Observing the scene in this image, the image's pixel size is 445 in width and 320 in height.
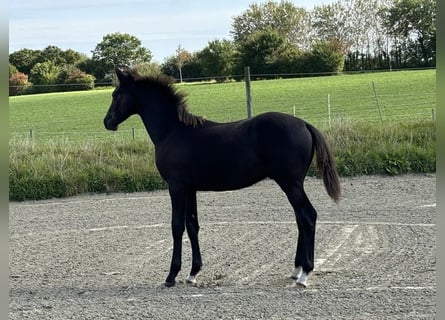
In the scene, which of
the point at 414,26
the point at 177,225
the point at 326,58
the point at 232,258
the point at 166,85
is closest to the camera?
the point at 177,225

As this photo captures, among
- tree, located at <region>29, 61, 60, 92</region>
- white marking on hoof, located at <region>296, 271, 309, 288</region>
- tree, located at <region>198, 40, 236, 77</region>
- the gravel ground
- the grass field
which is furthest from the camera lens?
tree, located at <region>198, 40, 236, 77</region>

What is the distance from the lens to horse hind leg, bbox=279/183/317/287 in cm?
550

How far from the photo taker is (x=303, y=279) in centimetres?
548

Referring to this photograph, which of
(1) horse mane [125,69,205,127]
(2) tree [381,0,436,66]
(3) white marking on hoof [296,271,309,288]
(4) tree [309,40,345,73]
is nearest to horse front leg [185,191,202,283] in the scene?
(1) horse mane [125,69,205,127]

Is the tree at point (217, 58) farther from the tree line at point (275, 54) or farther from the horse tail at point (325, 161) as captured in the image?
the horse tail at point (325, 161)

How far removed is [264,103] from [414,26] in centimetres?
→ 922

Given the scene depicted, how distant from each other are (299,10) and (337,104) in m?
35.4

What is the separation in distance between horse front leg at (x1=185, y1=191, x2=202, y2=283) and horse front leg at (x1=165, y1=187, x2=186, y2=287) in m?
0.17

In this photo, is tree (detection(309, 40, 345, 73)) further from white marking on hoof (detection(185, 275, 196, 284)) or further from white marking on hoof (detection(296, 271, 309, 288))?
white marking on hoof (detection(296, 271, 309, 288))

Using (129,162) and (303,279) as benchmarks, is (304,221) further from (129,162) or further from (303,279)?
(129,162)

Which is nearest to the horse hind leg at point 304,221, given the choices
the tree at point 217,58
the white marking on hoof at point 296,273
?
the white marking on hoof at point 296,273

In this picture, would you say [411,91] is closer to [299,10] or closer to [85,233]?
[85,233]

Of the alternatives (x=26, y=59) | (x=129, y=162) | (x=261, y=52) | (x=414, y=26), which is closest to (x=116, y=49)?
(x=26, y=59)

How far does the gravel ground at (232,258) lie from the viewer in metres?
4.84
